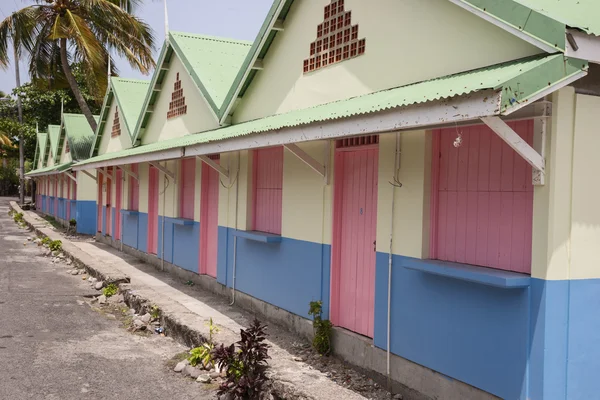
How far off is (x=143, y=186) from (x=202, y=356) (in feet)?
31.9

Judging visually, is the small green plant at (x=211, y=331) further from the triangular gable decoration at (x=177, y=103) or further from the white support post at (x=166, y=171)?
the triangular gable decoration at (x=177, y=103)

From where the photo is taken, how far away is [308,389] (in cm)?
571

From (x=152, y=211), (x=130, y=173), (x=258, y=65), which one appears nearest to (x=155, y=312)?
(x=258, y=65)

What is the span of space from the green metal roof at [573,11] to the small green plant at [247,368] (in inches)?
148

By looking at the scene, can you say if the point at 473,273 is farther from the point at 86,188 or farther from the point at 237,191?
the point at 86,188

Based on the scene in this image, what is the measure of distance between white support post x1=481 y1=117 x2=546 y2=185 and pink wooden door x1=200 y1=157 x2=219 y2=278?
773cm

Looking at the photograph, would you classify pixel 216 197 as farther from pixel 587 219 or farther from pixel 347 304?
pixel 587 219

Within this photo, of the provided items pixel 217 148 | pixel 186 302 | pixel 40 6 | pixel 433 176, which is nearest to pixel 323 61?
pixel 217 148

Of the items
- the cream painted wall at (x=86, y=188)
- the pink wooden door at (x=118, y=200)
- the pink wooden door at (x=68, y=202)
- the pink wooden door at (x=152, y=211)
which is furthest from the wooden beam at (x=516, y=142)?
the pink wooden door at (x=68, y=202)

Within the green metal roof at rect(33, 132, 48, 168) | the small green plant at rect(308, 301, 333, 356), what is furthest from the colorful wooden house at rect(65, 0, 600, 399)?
the green metal roof at rect(33, 132, 48, 168)

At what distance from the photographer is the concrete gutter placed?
5.79 m

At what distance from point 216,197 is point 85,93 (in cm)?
2770

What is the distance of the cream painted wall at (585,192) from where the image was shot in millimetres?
4543

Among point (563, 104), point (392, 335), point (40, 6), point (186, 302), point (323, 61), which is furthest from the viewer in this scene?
point (40, 6)
